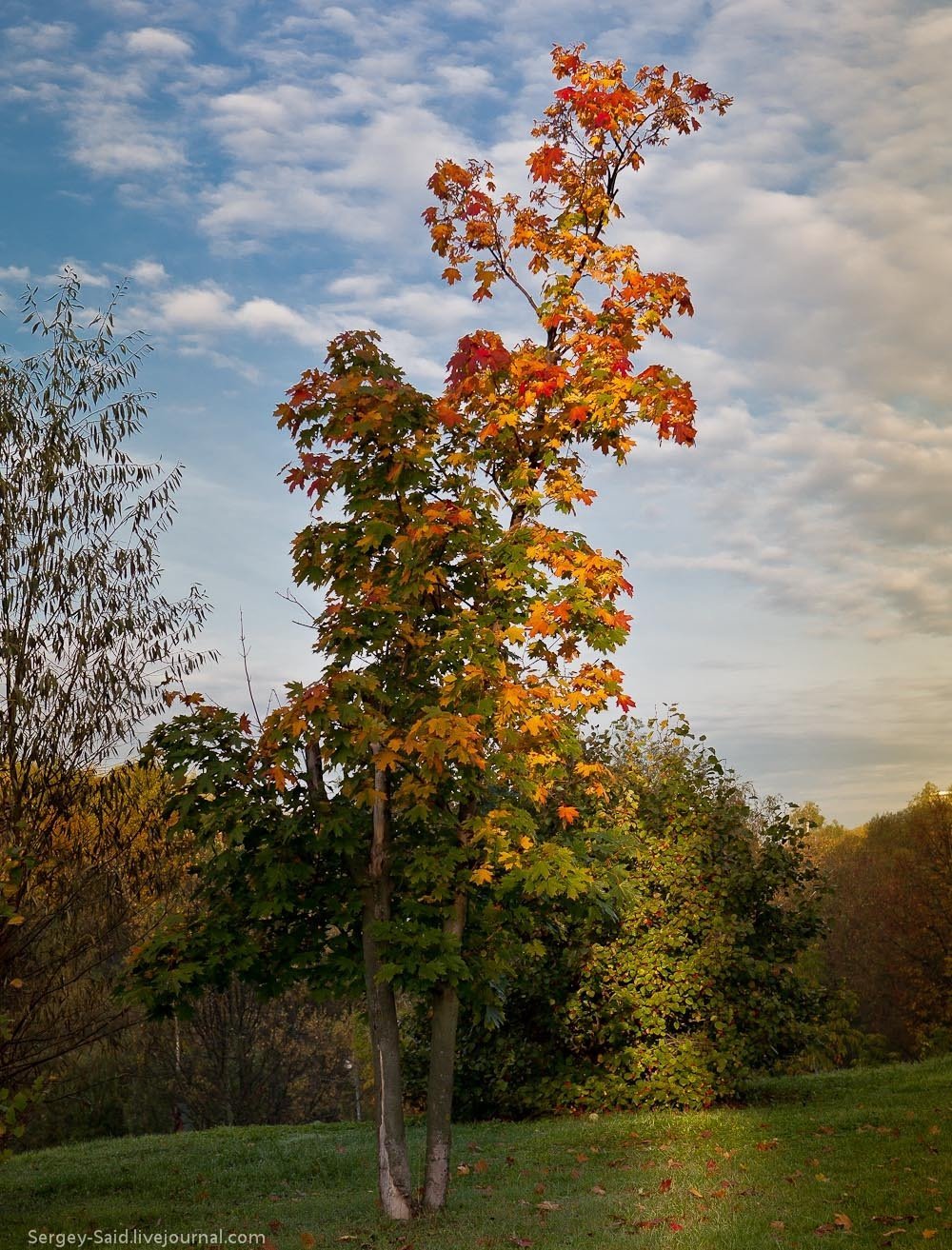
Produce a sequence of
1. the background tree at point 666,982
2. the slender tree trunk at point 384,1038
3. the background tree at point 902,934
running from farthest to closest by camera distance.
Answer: the background tree at point 902,934
the background tree at point 666,982
the slender tree trunk at point 384,1038

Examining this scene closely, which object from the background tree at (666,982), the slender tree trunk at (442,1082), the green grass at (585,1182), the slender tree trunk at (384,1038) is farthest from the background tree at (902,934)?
the slender tree trunk at (384,1038)

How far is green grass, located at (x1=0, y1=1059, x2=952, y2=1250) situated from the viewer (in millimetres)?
7855

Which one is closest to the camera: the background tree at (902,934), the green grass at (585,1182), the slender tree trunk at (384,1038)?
the green grass at (585,1182)

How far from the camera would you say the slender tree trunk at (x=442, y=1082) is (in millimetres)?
8812

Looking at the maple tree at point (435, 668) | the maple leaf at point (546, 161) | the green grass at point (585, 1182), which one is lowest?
the green grass at point (585, 1182)

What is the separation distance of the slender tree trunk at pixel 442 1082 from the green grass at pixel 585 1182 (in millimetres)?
330

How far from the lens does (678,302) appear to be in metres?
9.90

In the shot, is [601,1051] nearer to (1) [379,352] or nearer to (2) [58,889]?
(2) [58,889]

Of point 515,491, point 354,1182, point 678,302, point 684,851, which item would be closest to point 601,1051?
point 684,851

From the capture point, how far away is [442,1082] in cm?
905

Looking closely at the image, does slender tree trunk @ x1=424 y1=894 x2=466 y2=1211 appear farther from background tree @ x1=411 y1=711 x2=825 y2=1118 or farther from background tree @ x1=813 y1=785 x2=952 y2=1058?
background tree @ x1=813 y1=785 x2=952 y2=1058

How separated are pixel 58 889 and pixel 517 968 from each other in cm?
678

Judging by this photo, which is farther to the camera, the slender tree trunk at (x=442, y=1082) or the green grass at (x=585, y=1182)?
the slender tree trunk at (x=442, y=1082)

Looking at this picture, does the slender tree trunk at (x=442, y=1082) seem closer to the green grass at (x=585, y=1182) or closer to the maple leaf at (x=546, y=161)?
the green grass at (x=585, y=1182)
